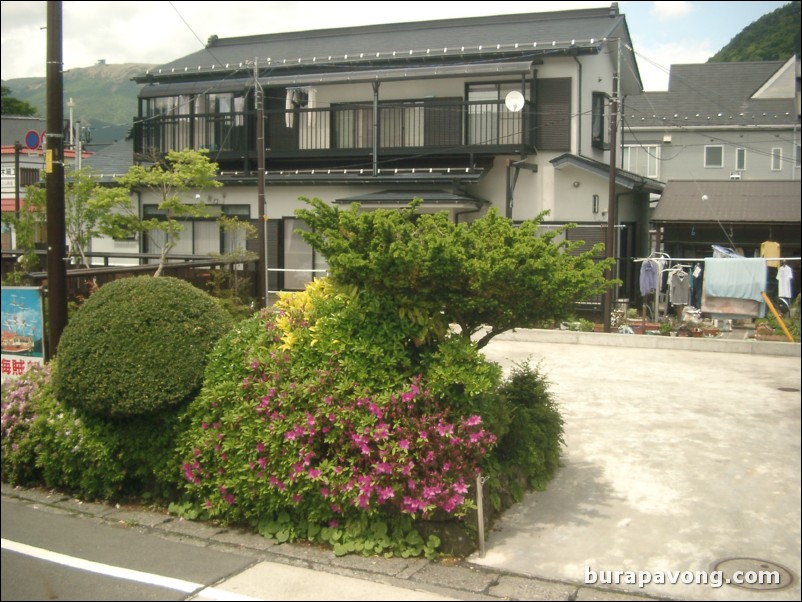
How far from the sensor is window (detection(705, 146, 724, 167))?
25328 millimetres

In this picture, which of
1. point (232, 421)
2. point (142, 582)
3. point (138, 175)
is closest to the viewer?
point (142, 582)

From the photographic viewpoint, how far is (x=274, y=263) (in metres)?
19.7

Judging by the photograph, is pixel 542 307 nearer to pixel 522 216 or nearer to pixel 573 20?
pixel 522 216

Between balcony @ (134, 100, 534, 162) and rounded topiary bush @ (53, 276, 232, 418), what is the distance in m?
11.9

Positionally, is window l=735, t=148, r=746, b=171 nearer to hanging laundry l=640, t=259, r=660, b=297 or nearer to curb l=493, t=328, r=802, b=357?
hanging laundry l=640, t=259, r=660, b=297

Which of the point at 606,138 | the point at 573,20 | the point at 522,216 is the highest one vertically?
the point at 573,20

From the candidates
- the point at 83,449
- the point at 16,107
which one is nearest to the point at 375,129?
the point at 16,107

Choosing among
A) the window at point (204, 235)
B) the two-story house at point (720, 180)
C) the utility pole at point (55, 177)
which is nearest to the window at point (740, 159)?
the two-story house at point (720, 180)

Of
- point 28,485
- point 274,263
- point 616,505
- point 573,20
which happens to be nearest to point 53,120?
point 28,485

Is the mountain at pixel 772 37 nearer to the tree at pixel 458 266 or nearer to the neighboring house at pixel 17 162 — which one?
the tree at pixel 458 266

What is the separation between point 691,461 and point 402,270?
3419 mm

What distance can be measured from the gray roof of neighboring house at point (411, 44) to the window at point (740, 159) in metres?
5.79

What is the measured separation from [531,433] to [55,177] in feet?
17.9

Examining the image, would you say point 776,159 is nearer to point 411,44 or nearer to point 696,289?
point 696,289
